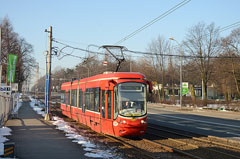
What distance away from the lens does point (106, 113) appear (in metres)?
13.7

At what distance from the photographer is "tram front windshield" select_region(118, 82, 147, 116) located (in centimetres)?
1285

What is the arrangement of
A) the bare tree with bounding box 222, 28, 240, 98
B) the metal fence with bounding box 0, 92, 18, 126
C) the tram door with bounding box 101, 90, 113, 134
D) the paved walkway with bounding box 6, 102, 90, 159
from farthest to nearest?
1. the bare tree with bounding box 222, 28, 240, 98
2. the metal fence with bounding box 0, 92, 18, 126
3. the tram door with bounding box 101, 90, 113, 134
4. the paved walkway with bounding box 6, 102, 90, 159

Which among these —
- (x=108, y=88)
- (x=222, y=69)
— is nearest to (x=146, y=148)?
(x=108, y=88)

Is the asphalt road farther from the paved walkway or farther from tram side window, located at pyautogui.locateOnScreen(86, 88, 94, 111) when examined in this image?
the paved walkway

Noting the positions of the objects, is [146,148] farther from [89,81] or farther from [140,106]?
[89,81]

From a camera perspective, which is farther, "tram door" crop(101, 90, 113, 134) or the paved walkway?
"tram door" crop(101, 90, 113, 134)

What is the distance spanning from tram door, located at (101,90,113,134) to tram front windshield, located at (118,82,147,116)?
73cm

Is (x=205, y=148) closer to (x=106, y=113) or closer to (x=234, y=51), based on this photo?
(x=106, y=113)

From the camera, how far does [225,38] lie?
41.3 m

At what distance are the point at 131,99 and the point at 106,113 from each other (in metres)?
1.55

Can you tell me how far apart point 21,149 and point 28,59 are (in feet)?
160

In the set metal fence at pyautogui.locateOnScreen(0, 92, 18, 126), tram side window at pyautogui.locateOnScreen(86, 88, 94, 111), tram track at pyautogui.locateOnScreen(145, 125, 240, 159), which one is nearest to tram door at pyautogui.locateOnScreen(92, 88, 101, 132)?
tram side window at pyautogui.locateOnScreen(86, 88, 94, 111)

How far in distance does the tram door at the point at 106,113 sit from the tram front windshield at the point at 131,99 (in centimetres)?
73

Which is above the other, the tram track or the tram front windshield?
the tram front windshield
